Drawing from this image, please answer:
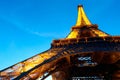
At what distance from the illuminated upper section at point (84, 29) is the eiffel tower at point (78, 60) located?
0.91m

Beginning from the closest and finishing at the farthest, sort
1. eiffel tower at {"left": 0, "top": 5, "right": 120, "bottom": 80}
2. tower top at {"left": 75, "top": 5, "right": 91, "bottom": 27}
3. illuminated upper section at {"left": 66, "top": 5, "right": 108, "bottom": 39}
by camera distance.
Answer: eiffel tower at {"left": 0, "top": 5, "right": 120, "bottom": 80} → illuminated upper section at {"left": 66, "top": 5, "right": 108, "bottom": 39} → tower top at {"left": 75, "top": 5, "right": 91, "bottom": 27}

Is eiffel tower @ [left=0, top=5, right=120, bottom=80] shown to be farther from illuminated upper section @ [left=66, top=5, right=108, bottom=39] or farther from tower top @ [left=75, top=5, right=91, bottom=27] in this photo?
tower top @ [left=75, top=5, right=91, bottom=27]

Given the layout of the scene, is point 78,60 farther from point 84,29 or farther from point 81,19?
point 81,19

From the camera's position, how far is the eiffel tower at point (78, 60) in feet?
56.8

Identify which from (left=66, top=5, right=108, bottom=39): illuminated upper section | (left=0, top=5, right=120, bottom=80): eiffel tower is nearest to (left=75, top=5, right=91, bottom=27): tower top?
(left=66, top=5, right=108, bottom=39): illuminated upper section

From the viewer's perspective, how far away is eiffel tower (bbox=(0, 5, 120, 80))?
17.3m

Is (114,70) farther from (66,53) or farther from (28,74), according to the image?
(28,74)

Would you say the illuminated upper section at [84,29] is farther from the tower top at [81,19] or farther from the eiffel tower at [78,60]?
the eiffel tower at [78,60]

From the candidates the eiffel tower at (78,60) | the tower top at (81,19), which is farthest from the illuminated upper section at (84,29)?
the eiffel tower at (78,60)

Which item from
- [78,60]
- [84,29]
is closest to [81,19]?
[84,29]

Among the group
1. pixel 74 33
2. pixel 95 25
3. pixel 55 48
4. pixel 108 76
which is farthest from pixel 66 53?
pixel 95 25

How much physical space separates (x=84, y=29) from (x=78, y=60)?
A: 8.37m

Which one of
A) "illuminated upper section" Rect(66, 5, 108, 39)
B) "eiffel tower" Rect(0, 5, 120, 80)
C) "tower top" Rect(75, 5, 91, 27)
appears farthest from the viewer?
"tower top" Rect(75, 5, 91, 27)

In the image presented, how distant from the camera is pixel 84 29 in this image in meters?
29.5
